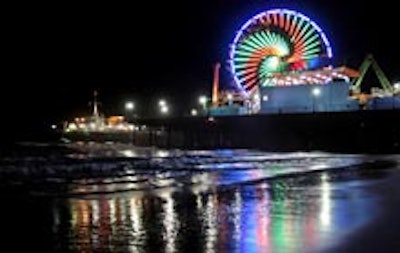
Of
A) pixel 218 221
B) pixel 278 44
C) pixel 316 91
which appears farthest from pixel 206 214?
pixel 278 44

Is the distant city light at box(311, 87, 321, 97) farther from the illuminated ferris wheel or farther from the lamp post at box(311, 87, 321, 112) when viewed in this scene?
the illuminated ferris wheel

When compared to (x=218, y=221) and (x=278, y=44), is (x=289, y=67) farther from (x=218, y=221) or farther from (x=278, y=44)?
(x=218, y=221)

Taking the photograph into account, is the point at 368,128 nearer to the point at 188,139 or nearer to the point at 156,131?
the point at 188,139

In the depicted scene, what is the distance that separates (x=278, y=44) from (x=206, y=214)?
Answer: 207ft

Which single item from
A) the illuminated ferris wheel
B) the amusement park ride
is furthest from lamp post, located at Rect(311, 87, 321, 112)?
the illuminated ferris wheel

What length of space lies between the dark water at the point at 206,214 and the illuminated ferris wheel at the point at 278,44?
156 ft

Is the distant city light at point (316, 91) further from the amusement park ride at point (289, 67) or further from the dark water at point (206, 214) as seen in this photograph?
the dark water at point (206, 214)

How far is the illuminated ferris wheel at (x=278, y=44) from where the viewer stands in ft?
257

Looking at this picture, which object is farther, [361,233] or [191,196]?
[191,196]

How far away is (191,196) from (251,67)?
193 ft

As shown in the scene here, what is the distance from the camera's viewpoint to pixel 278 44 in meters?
79.4

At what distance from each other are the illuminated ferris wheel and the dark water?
4743 centimetres

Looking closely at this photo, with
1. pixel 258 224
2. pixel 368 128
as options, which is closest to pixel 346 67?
pixel 368 128

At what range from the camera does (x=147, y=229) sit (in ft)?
50.3
